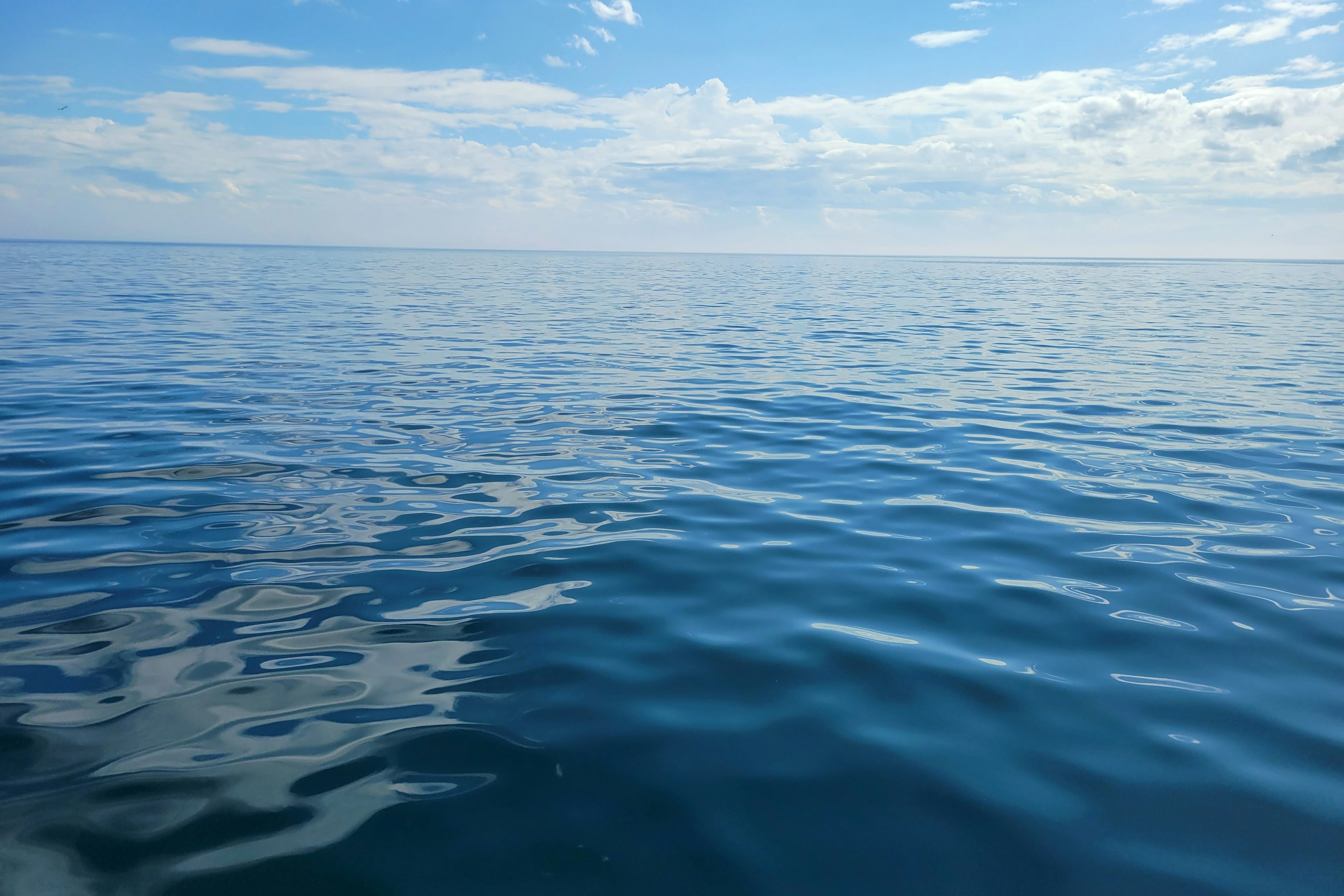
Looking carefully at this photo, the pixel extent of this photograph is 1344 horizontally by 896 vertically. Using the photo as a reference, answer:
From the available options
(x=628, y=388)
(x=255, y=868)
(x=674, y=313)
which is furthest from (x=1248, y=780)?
(x=674, y=313)

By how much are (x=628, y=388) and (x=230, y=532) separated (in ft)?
24.3

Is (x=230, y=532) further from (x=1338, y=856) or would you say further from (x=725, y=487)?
(x=1338, y=856)

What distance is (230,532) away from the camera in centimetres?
571

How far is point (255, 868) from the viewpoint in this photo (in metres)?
2.50

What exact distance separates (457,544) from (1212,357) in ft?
59.2

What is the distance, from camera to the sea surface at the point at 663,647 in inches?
105

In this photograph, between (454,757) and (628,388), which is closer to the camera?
(454,757)

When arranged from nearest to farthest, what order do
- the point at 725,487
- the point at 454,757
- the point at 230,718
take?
1. the point at 454,757
2. the point at 230,718
3. the point at 725,487

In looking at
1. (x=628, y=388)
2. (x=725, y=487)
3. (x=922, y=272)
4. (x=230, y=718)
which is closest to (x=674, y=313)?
(x=628, y=388)

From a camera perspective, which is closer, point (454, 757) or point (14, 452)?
point (454, 757)

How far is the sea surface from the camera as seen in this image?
266 cm

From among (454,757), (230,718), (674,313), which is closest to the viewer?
(454,757)

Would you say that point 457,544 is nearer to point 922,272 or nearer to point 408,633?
point 408,633

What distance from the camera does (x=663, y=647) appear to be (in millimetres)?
4195
